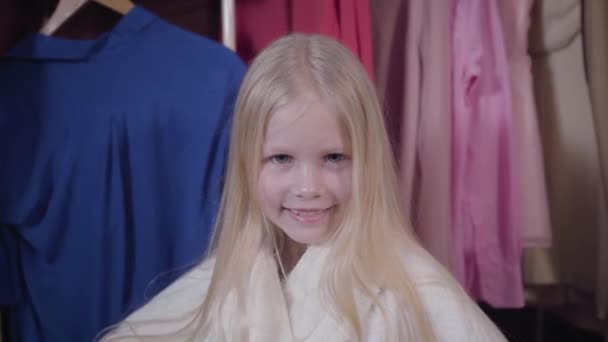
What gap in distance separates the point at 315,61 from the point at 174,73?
0.86 ft

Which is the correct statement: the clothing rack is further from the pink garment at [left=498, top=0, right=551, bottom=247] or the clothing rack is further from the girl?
the pink garment at [left=498, top=0, right=551, bottom=247]

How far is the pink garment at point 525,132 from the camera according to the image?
34.3 inches

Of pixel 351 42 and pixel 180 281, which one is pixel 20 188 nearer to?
pixel 180 281

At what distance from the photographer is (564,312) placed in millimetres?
1137

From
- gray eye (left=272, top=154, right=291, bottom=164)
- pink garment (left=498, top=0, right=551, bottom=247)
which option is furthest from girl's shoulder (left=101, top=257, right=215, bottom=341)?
pink garment (left=498, top=0, right=551, bottom=247)

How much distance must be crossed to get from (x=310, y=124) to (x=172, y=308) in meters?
0.34

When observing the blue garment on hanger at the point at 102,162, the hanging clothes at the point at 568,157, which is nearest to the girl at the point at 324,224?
the blue garment on hanger at the point at 102,162

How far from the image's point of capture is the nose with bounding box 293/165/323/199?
0.62 meters

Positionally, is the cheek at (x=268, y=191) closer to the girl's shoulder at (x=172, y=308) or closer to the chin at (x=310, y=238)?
the chin at (x=310, y=238)

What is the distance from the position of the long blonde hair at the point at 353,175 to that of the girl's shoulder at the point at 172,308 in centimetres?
5

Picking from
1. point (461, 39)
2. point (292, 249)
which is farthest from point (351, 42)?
point (292, 249)

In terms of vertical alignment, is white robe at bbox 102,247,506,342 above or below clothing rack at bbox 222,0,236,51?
below

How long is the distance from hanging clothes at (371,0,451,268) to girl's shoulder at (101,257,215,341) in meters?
0.31

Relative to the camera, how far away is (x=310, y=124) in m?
0.62
